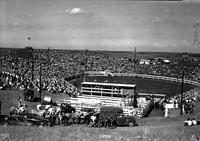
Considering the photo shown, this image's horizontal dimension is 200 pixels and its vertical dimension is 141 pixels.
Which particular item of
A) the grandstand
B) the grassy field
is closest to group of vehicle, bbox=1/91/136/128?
the grassy field

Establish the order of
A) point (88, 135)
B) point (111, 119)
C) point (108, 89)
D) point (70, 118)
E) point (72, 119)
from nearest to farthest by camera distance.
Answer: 1. point (88, 135)
2. point (111, 119)
3. point (70, 118)
4. point (72, 119)
5. point (108, 89)

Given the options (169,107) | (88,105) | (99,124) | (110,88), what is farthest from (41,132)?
(110,88)

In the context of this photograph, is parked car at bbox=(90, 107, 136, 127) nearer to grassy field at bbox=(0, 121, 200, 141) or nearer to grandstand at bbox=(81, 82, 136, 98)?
grassy field at bbox=(0, 121, 200, 141)

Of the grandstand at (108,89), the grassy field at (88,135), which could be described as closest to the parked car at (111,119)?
the grassy field at (88,135)

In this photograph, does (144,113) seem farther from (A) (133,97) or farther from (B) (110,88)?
(B) (110,88)

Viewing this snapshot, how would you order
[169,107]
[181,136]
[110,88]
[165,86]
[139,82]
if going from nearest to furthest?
[181,136], [169,107], [110,88], [165,86], [139,82]

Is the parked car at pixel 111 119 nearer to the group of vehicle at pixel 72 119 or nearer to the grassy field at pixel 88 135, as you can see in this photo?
the group of vehicle at pixel 72 119

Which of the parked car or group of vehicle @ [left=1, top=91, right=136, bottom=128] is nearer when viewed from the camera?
group of vehicle @ [left=1, top=91, right=136, bottom=128]

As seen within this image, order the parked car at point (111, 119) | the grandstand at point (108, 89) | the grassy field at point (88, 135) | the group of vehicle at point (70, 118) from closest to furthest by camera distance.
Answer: the grassy field at point (88, 135)
the group of vehicle at point (70, 118)
the parked car at point (111, 119)
the grandstand at point (108, 89)

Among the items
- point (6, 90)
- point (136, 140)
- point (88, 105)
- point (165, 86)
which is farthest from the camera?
point (165, 86)

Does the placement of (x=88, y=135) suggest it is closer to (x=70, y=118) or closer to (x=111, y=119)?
(x=111, y=119)

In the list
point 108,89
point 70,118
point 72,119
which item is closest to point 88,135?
point 70,118
